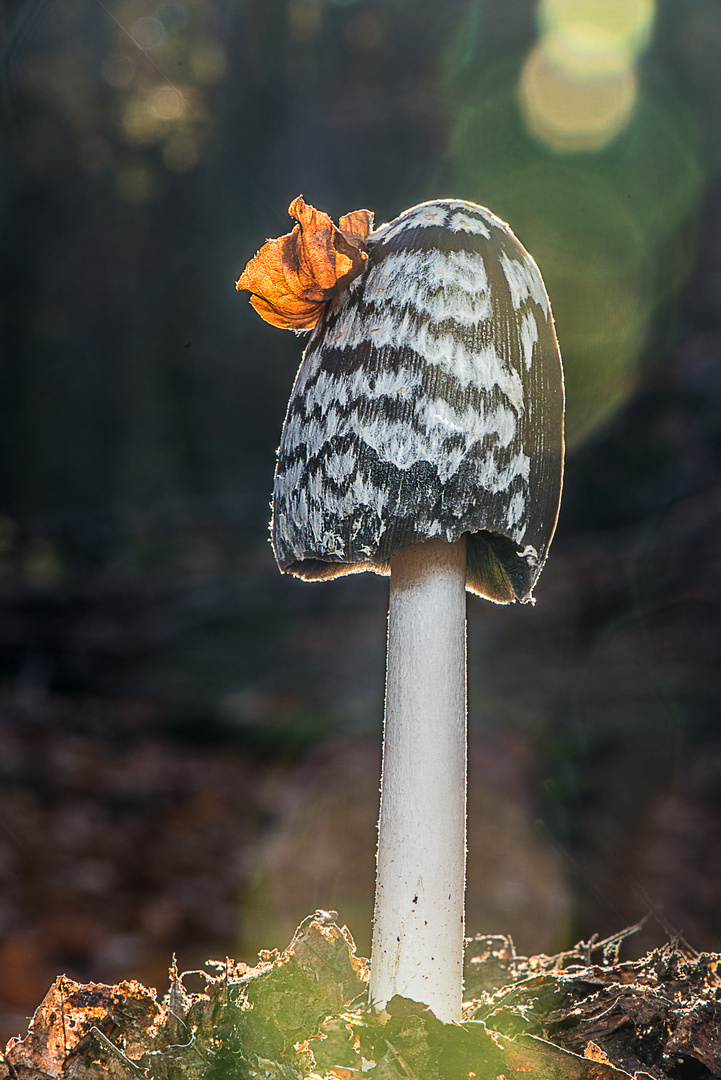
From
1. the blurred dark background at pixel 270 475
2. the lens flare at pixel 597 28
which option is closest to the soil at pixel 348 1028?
the blurred dark background at pixel 270 475

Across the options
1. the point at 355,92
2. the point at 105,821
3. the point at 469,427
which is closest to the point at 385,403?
the point at 469,427

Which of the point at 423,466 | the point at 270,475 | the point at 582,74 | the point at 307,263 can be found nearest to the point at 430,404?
the point at 423,466

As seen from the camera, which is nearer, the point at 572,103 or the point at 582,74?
the point at 582,74

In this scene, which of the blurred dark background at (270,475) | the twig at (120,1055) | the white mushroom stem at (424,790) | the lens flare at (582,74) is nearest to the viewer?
the twig at (120,1055)

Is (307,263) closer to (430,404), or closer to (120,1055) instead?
(430,404)

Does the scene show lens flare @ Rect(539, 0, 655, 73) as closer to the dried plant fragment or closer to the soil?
the dried plant fragment

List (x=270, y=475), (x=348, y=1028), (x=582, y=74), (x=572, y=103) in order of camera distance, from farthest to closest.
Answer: (x=270, y=475) < (x=572, y=103) < (x=582, y=74) < (x=348, y=1028)

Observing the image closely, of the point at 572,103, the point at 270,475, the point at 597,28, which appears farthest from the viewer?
the point at 270,475

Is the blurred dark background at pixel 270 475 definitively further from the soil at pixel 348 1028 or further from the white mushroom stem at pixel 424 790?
the white mushroom stem at pixel 424 790
